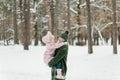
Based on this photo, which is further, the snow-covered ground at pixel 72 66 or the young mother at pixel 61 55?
the snow-covered ground at pixel 72 66

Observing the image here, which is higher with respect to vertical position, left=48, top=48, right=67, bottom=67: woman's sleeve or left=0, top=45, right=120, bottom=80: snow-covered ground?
left=48, top=48, right=67, bottom=67: woman's sleeve

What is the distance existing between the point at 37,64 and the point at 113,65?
4.44 meters

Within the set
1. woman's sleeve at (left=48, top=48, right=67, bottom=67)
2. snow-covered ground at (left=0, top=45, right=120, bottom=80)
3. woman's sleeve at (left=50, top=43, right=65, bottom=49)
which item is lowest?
snow-covered ground at (left=0, top=45, right=120, bottom=80)

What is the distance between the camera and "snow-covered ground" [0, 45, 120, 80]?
610 inches

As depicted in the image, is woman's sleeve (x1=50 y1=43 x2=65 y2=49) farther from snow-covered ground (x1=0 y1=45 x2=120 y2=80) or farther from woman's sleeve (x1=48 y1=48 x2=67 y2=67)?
snow-covered ground (x1=0 y1=45 x2=120 y2=80)

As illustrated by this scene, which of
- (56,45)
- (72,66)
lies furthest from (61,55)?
(72,66)

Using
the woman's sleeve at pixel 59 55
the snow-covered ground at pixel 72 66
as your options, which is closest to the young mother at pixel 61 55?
the woman's sleeve at pixel 59 55

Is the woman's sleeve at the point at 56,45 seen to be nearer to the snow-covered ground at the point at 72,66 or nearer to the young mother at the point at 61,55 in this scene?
the young mother at the point at 61,55

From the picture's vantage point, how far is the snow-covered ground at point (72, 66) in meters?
15.5

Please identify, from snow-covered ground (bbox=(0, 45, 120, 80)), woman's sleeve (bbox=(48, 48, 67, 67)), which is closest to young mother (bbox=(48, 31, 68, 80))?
woman's sleeve (bbox=(48, 48, 67, 67))

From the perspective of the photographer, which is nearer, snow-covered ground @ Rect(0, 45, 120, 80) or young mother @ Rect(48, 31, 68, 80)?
young mother @ Rect(48, 31, 68, 80)

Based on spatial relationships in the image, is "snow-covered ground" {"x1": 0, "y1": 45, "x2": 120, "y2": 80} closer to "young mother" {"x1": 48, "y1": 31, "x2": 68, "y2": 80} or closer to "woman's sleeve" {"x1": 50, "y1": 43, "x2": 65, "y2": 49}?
"young mother" {"x1": 48, "y1": 31, "x2": 68, "y2": 80}

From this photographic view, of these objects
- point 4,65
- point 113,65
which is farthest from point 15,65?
point 113,65

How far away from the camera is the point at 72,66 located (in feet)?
62.3
